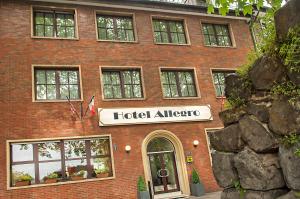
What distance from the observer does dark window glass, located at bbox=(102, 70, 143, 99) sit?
14.2 m

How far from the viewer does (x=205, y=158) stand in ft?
47.6

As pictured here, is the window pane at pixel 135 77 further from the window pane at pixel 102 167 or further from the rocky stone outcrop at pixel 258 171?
the rocky stone outcrop at pixel 258 171

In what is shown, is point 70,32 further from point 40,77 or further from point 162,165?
point 162,165

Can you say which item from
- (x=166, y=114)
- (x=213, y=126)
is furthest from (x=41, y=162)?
(x=213, y=126)

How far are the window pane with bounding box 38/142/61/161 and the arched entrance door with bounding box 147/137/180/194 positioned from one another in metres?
4.17

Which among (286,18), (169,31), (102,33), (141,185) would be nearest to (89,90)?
(102,33)

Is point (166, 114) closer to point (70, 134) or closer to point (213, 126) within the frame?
point (213, 126)

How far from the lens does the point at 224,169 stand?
3.82 metres

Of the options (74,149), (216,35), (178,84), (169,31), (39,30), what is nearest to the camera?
(74,149)

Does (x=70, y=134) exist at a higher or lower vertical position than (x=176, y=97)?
lower

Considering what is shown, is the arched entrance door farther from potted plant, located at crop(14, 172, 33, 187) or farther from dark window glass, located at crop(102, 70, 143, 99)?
potted plant, located at crop(14, 172, 33, 187)

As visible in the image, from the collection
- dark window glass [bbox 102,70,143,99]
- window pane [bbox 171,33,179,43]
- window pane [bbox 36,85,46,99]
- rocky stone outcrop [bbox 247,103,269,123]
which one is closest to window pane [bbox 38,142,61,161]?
window pane [bbox 36,85,46,99]

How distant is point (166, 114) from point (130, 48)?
3866 mm

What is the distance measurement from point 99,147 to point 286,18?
36.3ft
